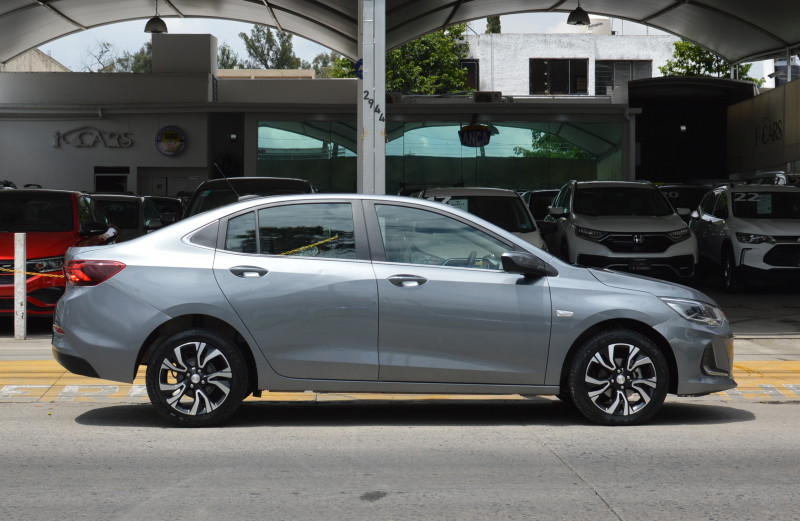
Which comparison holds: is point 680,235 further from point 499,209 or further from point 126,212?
point 126,212

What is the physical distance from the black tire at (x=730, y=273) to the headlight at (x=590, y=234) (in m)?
2.60

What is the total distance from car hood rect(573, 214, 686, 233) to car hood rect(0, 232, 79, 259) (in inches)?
320

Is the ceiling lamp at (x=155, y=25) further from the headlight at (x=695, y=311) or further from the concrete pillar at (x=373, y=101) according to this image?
the headlight at (x=695, y=311)

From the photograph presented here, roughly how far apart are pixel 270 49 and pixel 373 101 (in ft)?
242

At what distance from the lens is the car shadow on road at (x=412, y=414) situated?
25.1 feet

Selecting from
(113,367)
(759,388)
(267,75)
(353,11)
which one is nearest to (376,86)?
(759,388)

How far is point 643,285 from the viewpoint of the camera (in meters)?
7.33

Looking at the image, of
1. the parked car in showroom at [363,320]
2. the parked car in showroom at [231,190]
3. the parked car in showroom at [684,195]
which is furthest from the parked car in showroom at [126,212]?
the parked car in showroom at [363,320]

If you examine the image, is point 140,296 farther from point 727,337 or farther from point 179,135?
point 179,135

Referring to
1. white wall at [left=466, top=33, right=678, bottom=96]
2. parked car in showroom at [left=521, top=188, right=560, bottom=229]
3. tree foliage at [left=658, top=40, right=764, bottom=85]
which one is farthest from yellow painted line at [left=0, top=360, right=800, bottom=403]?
white wall at [left=466, top=33, right=678, bottom=96]

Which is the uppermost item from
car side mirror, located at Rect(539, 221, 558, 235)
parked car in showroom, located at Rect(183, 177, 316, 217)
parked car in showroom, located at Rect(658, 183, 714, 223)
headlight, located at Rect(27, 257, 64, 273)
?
parked car in showroom, located at Rect(658, 183, 714, 223)

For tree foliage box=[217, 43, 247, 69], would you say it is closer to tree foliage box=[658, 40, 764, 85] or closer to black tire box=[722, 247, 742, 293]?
tree foliage box=[658, 40, 764, 85]

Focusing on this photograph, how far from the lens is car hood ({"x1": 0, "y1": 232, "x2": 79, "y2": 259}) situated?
1258cm

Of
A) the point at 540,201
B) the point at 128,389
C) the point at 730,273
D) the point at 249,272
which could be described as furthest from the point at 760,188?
the point at 249,272
